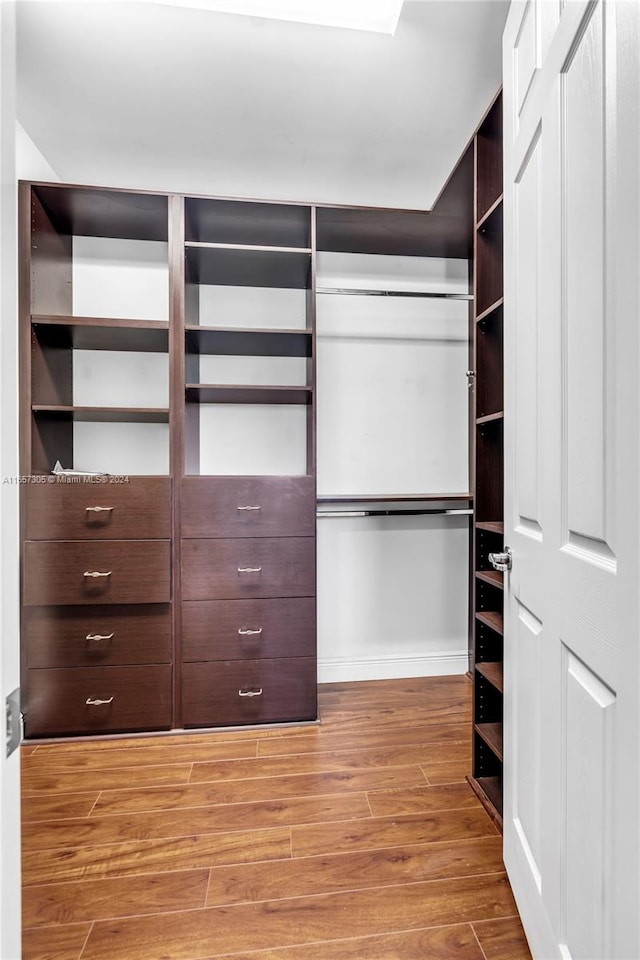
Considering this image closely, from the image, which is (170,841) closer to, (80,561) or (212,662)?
(212,662)

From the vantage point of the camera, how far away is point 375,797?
5.68 feet

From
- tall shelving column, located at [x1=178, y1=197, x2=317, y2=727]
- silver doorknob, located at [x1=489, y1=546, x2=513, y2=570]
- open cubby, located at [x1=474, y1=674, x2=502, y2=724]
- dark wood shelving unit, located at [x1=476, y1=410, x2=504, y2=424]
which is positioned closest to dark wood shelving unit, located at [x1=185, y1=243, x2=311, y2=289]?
tall shelving column, located at [x1=178, y1=197, x2=317, y2=727]

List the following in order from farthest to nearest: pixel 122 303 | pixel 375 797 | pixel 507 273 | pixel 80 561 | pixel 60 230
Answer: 1. pixel 122 303
2. pixel 60 230
3. pixel 80 561
4. pixel 375 797
5. pixel 507 273

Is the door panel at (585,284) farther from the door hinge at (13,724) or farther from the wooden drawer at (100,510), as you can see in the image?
the wooden drawer at (100,510)

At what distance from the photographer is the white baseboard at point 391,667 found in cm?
270

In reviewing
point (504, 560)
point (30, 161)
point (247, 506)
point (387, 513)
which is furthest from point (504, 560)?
point (30, 161)

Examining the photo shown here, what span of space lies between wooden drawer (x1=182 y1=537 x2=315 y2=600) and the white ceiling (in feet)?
5.39

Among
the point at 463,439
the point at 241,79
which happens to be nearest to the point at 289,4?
the point at 241,79

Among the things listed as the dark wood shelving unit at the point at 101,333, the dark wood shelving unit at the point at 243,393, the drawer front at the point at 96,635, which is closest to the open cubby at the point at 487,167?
the dark wood shelving unit at the point at 243,393

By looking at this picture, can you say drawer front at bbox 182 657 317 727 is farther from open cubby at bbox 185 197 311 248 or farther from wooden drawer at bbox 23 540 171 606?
open cubby at bbox 185 197 311 248

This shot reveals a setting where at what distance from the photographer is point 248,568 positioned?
2201mm

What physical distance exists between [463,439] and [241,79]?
1877mm

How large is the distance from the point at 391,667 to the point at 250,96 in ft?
8.59

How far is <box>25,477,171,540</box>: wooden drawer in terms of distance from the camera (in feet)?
6.91
